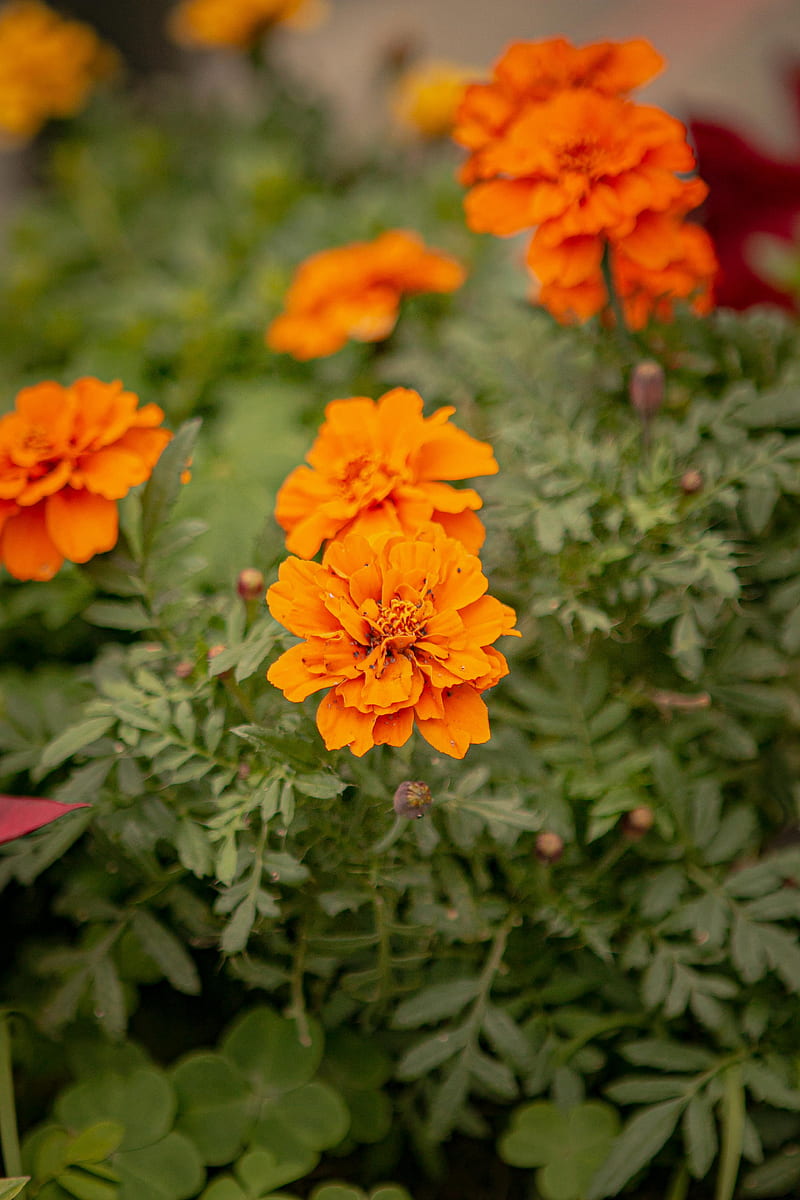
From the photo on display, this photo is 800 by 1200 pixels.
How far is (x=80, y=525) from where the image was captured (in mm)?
728

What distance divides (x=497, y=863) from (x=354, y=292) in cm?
68

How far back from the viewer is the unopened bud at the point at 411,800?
622 mm

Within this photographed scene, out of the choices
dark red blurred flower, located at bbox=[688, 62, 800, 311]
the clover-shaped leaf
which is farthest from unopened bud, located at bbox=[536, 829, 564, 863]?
dark red blurred flower, located at bbox=[688, 62, 800, 311]

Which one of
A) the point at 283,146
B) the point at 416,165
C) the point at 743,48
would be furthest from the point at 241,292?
the point at 743,48

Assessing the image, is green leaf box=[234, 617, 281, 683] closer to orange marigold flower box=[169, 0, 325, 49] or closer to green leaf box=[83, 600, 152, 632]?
green leaf box=[83, 600, 152, 632]

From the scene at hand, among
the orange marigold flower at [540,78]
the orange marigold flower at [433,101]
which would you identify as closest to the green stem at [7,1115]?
the orange marigold flower at [540,78]

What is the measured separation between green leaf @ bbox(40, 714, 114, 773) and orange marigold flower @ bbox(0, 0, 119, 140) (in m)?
1.50

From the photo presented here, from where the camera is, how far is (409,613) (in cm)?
59

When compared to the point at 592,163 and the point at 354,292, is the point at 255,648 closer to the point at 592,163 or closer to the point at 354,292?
the point at 592,163

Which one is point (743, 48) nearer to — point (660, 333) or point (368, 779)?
point (660, 333)

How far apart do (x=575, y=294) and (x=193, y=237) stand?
3.28ft

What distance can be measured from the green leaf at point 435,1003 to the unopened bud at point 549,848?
14 centimetres

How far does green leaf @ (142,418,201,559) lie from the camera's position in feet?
2.49

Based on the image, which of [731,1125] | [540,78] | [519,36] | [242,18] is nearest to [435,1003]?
[731,1125]
